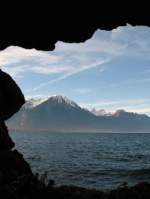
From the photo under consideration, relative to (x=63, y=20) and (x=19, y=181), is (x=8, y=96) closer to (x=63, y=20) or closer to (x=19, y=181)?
(x=63, y=20)

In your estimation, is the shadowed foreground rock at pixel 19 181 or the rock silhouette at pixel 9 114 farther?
the rock silhouette at pixel 9 114

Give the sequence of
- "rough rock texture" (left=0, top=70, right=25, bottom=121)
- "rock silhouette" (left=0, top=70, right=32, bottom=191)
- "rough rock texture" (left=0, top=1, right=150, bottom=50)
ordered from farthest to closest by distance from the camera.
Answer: "rough rock texture" (left=0, top=70, right=25, bottom=121) < "rock silhouette" (left=0, top=70, right=32, bottom=191) < "rough rock texture" (left=0, top=1, right=150, bottom=50)

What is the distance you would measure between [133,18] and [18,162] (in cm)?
1235

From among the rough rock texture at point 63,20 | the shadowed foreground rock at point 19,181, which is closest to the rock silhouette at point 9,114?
the shadowed foreground rock at point 19,181

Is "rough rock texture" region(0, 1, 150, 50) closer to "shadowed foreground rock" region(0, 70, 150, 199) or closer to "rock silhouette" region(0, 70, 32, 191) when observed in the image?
"shadowed foreground rock" region(0, 70, 150, 199)

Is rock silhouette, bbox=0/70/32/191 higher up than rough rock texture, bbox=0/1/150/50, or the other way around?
rough rock texture, bbox=0/1/150/50

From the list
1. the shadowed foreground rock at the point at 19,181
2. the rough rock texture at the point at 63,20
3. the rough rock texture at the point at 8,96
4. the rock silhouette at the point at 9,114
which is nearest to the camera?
the shadowed foreground rock at the point at 19,181

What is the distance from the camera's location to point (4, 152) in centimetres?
2412

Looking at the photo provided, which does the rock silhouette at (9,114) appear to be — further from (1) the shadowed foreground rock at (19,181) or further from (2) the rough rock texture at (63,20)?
(2) the rough rock texture at (63,20)

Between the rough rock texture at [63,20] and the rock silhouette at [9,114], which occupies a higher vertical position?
the rough rock texture at [63,20]

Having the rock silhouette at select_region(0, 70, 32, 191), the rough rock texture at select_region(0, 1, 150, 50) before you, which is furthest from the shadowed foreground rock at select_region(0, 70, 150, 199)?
the rough rock texture at select_region(0, 1, 150, 50)

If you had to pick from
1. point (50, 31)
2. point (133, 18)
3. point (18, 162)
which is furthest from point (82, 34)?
point (18, 162)

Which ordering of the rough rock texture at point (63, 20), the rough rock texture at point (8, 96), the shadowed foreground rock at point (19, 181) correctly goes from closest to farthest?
the shadowed foreground rock at point (19, 181) < the rough rock texture at point (63, 20) < the rough rock texture at point (8, 96)

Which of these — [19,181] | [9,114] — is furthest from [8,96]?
[19,181]
